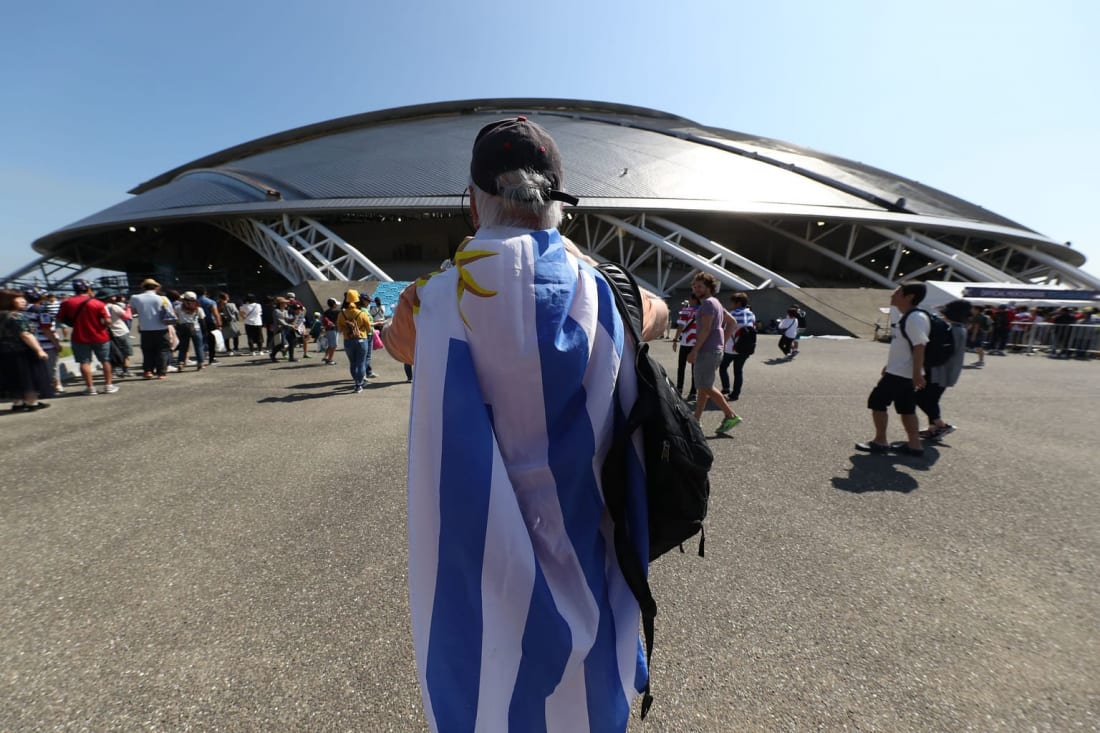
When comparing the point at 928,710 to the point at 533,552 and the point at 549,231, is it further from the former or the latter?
the point at 549,231

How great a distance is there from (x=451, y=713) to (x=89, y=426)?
20.8 feet

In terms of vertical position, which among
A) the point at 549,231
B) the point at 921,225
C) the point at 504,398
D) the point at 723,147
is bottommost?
the point at 504,398

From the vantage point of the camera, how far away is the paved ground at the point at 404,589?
5.28ft

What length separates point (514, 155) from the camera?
36.3 inches

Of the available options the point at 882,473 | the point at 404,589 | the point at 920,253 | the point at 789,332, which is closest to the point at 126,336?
the point at 404,589

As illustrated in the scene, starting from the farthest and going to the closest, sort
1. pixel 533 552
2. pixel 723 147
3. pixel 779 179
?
pixel 723 147, pixel 779 179, pixel 533 552

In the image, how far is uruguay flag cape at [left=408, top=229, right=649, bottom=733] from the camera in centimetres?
82

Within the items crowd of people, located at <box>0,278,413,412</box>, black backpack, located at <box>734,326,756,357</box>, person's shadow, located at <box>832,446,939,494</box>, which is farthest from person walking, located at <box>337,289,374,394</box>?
person's shadow, located at <box>832,446,939,494</box>

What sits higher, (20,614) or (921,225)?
(921,225)

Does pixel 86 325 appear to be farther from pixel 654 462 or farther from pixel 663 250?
pixel 663 250

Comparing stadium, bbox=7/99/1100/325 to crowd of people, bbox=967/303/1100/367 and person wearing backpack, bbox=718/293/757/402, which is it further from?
person wearing backpack, bbox=718/293/757/402

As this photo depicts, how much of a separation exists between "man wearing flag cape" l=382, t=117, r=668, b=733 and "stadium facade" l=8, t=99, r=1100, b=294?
18.8 metres

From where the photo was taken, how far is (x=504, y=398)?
852 millimetres

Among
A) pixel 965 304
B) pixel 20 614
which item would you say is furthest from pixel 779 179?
pixel 20 614
